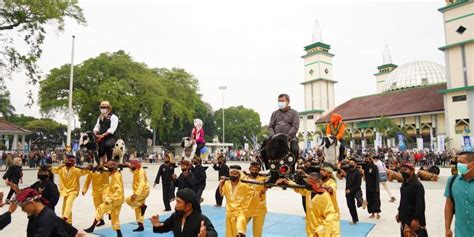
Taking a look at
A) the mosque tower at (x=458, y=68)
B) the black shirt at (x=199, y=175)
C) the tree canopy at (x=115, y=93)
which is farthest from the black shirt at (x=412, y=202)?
the mosque tower at (x=458, y=68)

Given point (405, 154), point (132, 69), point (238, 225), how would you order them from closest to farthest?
point (238, 225) < point (405, 154) < point (132, 69)

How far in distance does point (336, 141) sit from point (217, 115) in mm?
63543

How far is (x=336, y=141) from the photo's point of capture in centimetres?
935

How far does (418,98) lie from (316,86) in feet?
57.1

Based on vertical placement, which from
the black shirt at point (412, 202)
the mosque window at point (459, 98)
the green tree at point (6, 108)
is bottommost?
the black shirt at point (412, 202)

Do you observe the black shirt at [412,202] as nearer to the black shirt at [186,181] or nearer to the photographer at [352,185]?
the photographer at [352,185]

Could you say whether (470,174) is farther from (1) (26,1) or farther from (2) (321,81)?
(2) (321,81)

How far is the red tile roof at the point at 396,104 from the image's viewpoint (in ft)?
140

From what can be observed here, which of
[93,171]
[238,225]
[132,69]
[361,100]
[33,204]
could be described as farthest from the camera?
[361,100]

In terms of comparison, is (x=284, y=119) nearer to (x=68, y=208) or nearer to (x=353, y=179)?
(x=353, y=179)

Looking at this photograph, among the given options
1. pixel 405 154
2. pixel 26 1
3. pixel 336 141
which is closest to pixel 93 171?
pixel 336 141

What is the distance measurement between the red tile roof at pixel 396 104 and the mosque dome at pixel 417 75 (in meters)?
6.37

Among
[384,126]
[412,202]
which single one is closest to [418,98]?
[384,126]

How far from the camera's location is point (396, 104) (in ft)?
154
